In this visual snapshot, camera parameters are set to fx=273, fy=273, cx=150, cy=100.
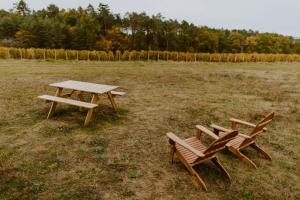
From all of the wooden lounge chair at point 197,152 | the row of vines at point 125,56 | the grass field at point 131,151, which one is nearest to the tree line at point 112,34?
the row of vines at point 125,56

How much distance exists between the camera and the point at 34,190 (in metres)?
4.87

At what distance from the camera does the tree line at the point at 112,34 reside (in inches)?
2121

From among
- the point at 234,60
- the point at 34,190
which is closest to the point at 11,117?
the point at 34,190

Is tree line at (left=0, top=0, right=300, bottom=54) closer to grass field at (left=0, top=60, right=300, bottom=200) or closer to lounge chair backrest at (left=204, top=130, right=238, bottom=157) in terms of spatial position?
grass field at (left=0, top=60, right=300, bottom=200)

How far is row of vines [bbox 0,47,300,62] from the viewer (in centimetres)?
3046

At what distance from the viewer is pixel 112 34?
2349 inches

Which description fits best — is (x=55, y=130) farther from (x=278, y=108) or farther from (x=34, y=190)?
(x=278, y=108)

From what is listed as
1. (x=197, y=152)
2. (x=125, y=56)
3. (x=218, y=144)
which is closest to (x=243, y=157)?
(x=218, y=144)

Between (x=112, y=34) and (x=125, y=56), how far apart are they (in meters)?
23.3

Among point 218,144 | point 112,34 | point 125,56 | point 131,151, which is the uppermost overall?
point 112,34

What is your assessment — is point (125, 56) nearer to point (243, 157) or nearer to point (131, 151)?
point (131, 151)

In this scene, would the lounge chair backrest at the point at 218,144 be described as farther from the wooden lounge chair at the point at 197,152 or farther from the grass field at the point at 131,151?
the grass field at the point at 131,151

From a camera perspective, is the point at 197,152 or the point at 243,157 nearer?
the point at 197,152

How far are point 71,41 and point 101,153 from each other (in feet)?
173
